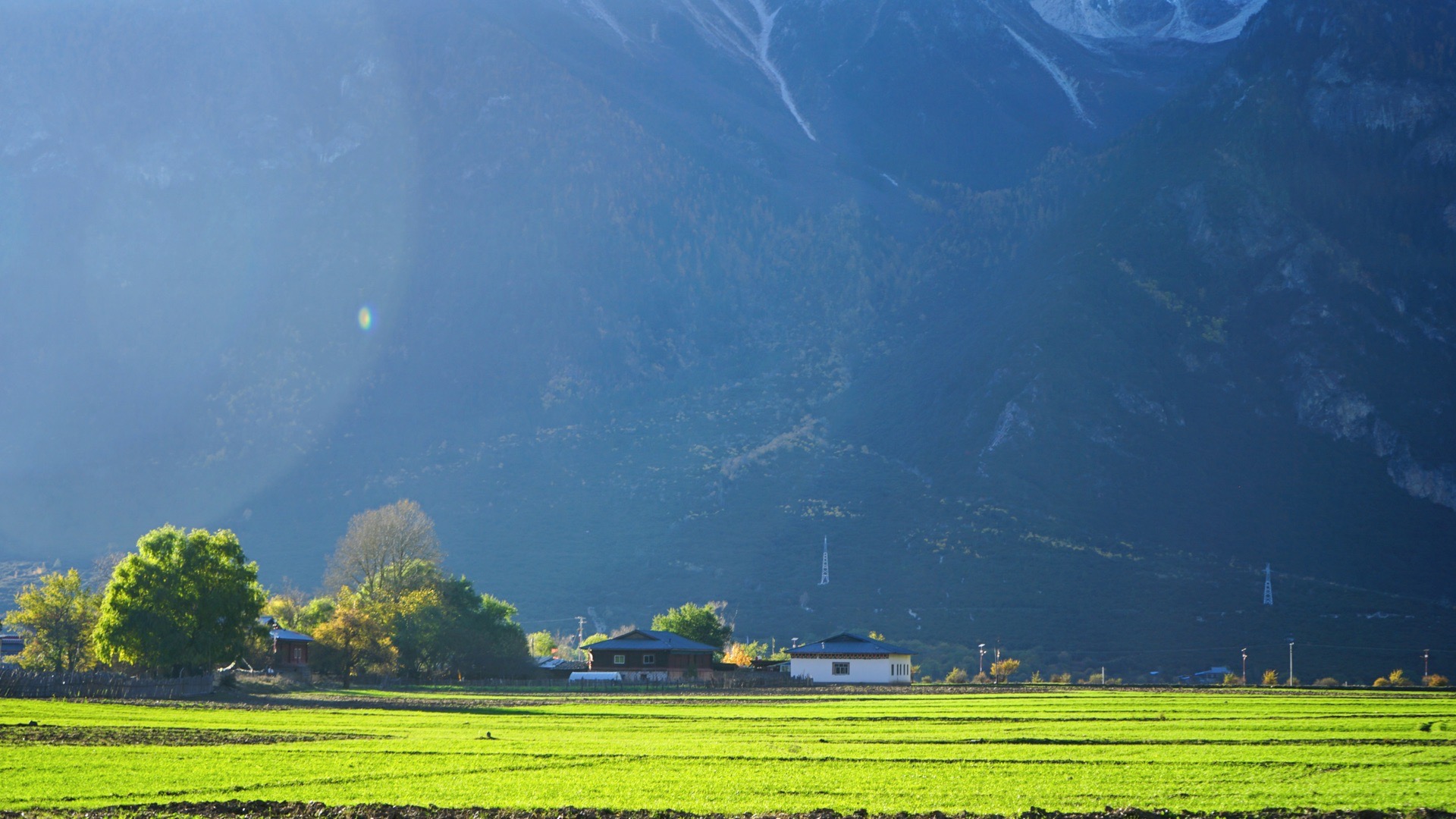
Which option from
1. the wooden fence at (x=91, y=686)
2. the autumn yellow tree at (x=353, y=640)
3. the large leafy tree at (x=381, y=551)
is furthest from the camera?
the large leafy tree at (x=381, y=551)

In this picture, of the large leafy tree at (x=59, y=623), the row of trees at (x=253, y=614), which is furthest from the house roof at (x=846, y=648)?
the large leafy tree at (x=59, y=623)

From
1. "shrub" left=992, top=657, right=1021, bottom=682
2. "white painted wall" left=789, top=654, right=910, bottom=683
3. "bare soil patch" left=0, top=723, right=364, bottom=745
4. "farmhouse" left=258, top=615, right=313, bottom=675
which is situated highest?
→ "bare soil patch" left=0, top=723, right=364, bottom=745

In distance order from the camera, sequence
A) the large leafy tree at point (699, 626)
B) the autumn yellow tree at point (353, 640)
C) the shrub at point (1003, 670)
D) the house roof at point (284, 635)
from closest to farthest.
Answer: the autumn yellow tree at point (353, 640), the house roof at point (284, 635), the shrub at point (1003, 670), the large leafy tree at point (699, 626)

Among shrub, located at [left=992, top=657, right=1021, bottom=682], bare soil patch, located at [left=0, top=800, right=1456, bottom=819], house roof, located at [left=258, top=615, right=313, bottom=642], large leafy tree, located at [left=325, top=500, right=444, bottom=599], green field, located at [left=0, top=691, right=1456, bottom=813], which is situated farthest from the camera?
shrub, located at [left=992, top=657, right=1021, bottom=682]

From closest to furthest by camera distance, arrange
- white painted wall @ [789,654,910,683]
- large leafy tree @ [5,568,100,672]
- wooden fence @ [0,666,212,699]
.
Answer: wooden fence @ [0,666,212,699] < large leafy tree @ [5,568,100,672] < white painted wall @ [789,654,910,683]

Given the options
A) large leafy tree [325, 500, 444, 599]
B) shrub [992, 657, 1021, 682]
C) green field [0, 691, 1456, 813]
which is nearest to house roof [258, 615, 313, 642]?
large leafy tree [325, 500, 444, 599]

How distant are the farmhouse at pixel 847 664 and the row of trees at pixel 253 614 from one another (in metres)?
25.0

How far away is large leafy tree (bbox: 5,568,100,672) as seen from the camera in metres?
82.6

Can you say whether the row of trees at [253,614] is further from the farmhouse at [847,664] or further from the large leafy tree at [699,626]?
the farmhouse at [847,664]

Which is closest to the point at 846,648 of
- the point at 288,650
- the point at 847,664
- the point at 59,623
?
the point at 847,664

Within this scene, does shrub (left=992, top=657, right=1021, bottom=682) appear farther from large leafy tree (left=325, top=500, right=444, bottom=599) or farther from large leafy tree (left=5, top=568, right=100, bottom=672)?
large leafy tree (left=5, top=568, right=100, bottom=672)

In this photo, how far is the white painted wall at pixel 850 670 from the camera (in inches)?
4414

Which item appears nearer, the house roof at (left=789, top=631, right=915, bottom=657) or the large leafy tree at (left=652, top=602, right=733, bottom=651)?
the house roof at (left=789, top=631, right=915, bottom=657)

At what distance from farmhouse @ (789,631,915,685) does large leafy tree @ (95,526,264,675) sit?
52.7 m
